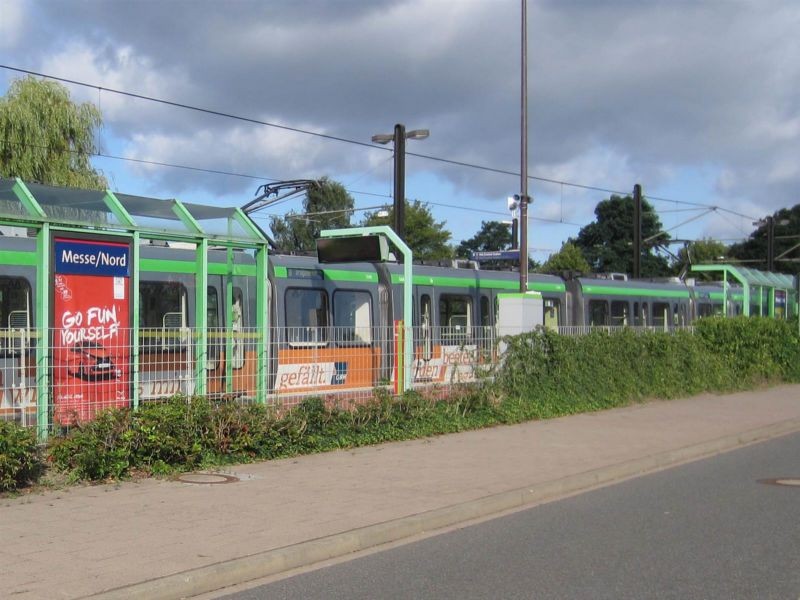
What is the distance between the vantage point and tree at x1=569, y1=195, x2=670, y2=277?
78.3 metres

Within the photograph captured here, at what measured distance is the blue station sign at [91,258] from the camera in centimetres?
1027

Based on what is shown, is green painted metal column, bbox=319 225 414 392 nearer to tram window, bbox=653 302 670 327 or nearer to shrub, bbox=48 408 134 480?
shrub, bbox=48 408 134 480

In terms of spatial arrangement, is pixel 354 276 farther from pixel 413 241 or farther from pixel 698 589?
pixel 413 241

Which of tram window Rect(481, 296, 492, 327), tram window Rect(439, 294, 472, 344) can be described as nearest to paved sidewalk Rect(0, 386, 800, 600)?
tram window Rect(439, 294, 472, 344)

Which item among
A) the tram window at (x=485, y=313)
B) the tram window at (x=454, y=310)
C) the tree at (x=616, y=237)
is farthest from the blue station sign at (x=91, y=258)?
the tree at (x=616, y=237)

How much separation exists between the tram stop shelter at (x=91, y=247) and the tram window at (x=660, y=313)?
19.2 metres

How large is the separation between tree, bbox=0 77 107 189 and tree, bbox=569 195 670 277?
5666cm

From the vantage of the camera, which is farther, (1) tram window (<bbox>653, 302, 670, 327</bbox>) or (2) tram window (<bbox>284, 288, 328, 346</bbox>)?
(1) tram window (<bbox>653, 302, 670, 327</bbox>)

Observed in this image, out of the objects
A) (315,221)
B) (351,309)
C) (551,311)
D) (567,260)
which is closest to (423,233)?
(315,221)

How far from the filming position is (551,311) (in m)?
24.3

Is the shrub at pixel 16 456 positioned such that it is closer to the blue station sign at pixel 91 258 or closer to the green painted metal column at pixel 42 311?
the green painted metal column at pixel 42 311

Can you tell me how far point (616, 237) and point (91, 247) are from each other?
75.8 m

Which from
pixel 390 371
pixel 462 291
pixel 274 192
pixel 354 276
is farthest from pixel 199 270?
pixel 274 192

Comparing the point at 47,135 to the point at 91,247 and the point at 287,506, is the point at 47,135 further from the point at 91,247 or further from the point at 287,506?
the point at 287,506
